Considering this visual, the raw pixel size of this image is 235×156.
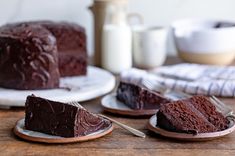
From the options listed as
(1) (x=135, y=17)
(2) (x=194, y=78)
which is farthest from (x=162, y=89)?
Result: (1) (x=135, y=17)

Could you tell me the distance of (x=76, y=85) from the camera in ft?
5.38

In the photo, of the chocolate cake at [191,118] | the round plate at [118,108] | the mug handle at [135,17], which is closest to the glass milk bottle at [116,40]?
the mug handle at [135,17]

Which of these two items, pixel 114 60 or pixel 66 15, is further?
pixel 66 15

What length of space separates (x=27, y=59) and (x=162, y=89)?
0.41 m

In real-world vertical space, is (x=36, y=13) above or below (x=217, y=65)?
above

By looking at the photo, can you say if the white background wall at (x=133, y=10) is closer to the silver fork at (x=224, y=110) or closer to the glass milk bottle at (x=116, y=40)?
the glass milk bottle at (x=116, y=40)

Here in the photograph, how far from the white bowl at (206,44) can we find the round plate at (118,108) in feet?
1.79

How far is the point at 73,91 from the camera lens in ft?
5.02

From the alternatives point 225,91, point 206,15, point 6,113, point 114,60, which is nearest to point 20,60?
Answer: point 6,113

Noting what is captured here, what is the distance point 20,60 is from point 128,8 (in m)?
0.82

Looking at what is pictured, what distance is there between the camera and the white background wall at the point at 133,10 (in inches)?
86.9

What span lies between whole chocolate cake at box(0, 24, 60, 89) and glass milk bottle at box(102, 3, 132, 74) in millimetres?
391

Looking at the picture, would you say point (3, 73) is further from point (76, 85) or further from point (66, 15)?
point (66, 15)

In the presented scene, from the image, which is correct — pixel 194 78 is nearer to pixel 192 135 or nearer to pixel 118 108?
pixel 118 108
